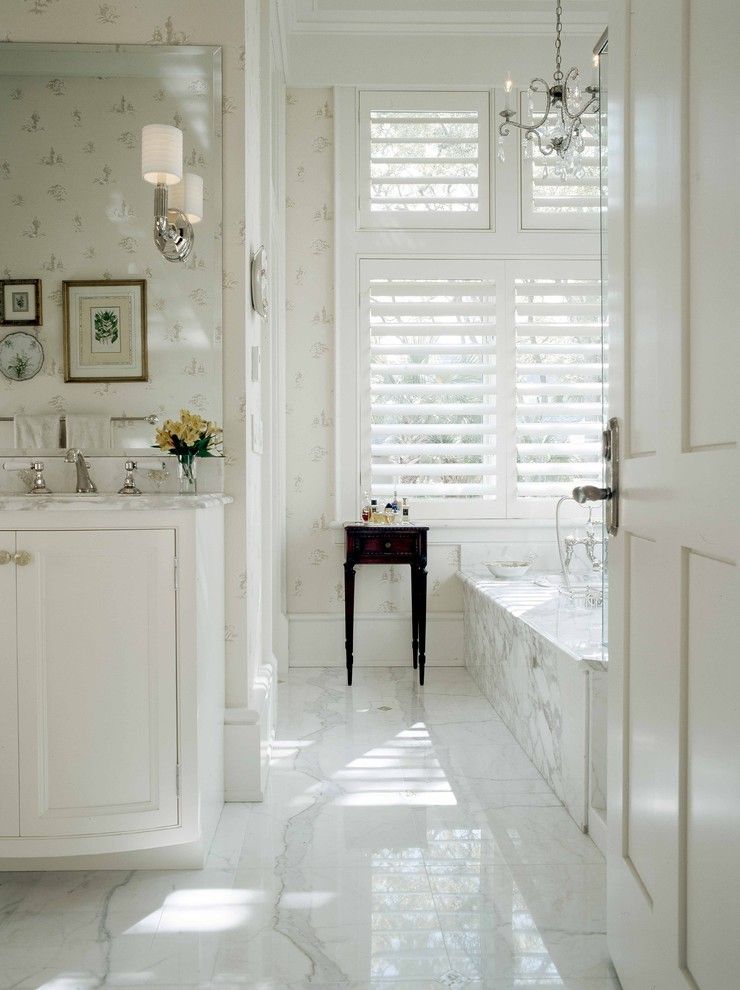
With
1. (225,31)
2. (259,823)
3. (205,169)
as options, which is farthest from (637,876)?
(225,31)

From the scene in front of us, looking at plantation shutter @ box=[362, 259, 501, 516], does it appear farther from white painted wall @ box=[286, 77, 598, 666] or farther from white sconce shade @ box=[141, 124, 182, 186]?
white sconce shade @ box=[141, 124, 182, 186]

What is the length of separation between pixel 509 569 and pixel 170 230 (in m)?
2.40

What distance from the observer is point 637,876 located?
1.42 meters

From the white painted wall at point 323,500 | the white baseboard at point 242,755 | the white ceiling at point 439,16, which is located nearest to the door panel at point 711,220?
the white baseboard at point 242,755

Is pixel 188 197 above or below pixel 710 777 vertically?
above

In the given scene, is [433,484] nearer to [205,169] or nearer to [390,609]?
[390,609]

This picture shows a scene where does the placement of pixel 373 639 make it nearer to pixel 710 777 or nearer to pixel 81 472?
pixel 81 472

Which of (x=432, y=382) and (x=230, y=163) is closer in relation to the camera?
(x=230, y=163)

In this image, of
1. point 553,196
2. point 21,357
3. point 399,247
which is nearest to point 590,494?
point 21,357

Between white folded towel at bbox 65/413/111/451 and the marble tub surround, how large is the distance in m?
0.04

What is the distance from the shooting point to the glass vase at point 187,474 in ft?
7.72

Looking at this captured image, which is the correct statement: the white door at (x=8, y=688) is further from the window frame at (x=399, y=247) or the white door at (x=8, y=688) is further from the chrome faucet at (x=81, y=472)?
the window frame at (x=399, y=247)

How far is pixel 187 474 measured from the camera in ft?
7.75

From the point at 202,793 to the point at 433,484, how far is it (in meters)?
2.42
